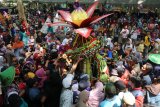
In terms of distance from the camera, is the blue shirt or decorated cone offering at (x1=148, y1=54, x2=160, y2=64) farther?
decorated cone offering at (x1=148, y1=54, x2=160, y2=64)

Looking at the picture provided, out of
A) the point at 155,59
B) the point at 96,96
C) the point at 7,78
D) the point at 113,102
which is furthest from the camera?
the point at 155,59

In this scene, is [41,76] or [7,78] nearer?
[7,78]

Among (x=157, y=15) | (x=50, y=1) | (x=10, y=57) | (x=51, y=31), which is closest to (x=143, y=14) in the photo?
(x=157, y=15)

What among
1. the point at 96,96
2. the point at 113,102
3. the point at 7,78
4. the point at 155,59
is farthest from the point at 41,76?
the point at 155,59

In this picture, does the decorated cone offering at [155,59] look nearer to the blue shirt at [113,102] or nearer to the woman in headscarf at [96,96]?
the woman in headscarf at [96,96]

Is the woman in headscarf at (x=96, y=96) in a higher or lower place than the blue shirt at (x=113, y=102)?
lower

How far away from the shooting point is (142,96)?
633 cm

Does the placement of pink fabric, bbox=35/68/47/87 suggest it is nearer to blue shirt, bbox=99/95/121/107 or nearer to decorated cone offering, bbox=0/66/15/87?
decorated cone offering, bbox=0/66/15/87

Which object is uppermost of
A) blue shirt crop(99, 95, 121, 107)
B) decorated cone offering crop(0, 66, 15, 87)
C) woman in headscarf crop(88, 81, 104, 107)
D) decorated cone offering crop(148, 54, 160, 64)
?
decorated cone offering crop(0, 66, 15, 87)

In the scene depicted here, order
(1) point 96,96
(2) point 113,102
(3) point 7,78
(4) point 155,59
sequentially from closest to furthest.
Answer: (2) point 113,102, (1) point 96,96, (3) point 7,78, (4) point 155,59

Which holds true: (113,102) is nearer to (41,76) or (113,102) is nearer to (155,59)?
(155,59)

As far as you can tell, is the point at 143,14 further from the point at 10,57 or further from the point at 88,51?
the point at 88,51

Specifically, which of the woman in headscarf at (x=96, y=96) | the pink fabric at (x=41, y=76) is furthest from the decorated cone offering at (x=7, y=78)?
the woman in headscarf at (x=96, y=96)

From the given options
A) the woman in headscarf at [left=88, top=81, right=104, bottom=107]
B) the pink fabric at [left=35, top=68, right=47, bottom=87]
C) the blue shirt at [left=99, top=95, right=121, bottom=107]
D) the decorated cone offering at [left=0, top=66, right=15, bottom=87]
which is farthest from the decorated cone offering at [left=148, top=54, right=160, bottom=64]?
the decorated cone offering at [left=0, top=66, right=15, bottom=87]
